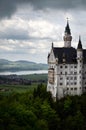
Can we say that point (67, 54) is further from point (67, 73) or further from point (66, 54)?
point (67, 73)

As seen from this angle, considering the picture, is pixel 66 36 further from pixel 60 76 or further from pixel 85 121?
pixel 85 121

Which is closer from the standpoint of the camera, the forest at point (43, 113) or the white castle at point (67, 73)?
the forest at point (43, 113)

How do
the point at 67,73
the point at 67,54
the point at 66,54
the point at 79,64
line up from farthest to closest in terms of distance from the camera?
the point at 67,54
the point at 66,54
the point at 79,64
the point at 67,73

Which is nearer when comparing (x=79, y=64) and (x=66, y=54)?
(x=79, y=64)

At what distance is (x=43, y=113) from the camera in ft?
364

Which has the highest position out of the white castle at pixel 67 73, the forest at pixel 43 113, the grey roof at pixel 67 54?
the grey roof at pixel 67 54

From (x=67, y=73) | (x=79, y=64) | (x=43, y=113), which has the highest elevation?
(x=79, y=64)

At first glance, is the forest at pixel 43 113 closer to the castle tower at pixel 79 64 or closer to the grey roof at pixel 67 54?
the castle tower at pixel 79 64

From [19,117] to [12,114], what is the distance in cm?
223

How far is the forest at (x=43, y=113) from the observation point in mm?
96144

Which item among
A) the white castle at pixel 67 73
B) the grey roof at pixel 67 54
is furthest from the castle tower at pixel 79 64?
the grey roof at pixel 67 54

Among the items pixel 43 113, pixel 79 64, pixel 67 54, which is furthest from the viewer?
pixel 67 54

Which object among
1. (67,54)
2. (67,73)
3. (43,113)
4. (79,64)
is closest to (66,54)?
(67,54)

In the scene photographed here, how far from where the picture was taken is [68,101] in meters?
117
